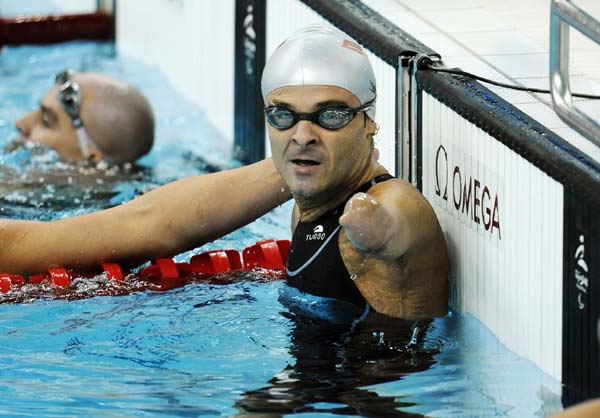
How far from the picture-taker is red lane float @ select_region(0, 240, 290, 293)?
143 inches

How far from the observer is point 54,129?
5.40 metres

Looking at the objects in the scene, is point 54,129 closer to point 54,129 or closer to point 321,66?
point 54,129

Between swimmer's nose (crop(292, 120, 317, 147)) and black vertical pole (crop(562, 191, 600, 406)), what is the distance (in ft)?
2.02

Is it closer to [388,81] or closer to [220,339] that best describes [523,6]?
[388,81]

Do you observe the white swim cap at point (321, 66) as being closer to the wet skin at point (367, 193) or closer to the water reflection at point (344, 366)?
the wet skin at point (367, 193)

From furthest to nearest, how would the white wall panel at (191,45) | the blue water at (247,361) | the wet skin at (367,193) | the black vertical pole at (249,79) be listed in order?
the white wall panel at (191,45) < the black vertical pole at (249,79) < the wet skin at (367,193) < the blue water at (247,361)

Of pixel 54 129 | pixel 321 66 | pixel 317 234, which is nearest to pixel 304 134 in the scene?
pixel 321 66

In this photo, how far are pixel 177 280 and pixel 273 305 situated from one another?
38 centimetres

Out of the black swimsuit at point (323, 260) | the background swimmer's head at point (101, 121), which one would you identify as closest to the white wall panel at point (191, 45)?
the background swimmer's head at point (101, 121)

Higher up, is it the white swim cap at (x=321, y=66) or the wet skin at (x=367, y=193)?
the white swim cap at (x=321, y=66)

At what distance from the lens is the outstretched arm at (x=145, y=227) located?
365 centimetres

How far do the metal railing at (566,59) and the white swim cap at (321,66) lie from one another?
1.58ft

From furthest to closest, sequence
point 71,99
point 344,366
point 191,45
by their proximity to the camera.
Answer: point 191,45, point 71,99, point 344,366

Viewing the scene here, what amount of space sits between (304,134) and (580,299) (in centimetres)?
74
